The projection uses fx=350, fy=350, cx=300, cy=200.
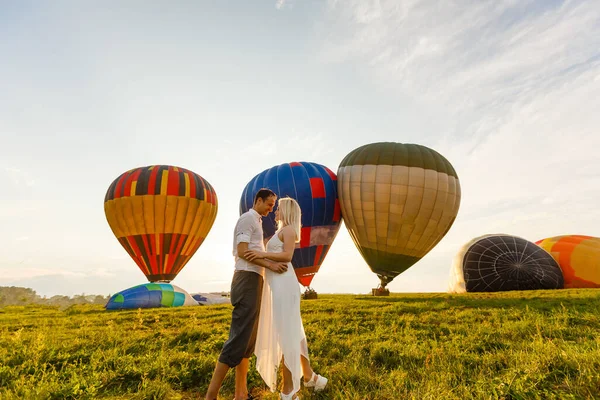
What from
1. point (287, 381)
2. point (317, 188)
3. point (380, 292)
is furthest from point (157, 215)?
point (287, 381)

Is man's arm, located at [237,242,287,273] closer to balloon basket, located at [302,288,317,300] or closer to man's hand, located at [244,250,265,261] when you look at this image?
man's hand, located at [244,250,265,261]

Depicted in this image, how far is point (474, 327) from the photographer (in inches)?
258

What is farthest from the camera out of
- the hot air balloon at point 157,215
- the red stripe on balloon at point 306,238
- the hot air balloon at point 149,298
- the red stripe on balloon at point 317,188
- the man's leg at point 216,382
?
the hot air balloon at point 157,215

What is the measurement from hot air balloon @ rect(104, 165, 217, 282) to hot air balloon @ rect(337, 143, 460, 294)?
1151 centimetres

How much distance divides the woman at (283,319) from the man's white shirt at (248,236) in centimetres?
14

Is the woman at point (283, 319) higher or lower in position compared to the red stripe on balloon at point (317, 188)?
lower

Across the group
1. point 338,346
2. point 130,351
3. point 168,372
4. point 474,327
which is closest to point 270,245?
point 168,372

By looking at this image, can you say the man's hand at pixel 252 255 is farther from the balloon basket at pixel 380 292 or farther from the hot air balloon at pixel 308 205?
the balloon basket at pixel 380 292

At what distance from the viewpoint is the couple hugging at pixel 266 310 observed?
355 centimetres

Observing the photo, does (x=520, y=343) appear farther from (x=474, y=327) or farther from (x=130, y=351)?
(x=130, y=351)

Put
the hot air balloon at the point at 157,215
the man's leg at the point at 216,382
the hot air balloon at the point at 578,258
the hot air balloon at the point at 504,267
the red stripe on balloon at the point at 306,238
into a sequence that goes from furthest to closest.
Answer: the hot air balloon at the point at 157,215, the hot air balloon at the point at 578,258, the hot air balloon at the point at 504,267, the red stripe on balloon at the point at 306,238, the man's leg at the point at 216,382

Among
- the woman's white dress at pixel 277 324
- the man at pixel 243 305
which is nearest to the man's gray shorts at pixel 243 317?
the man at pixel 243 305

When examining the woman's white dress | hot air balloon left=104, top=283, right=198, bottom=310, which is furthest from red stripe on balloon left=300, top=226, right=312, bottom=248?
the woman's white dress

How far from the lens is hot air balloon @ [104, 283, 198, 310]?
15.4 m
